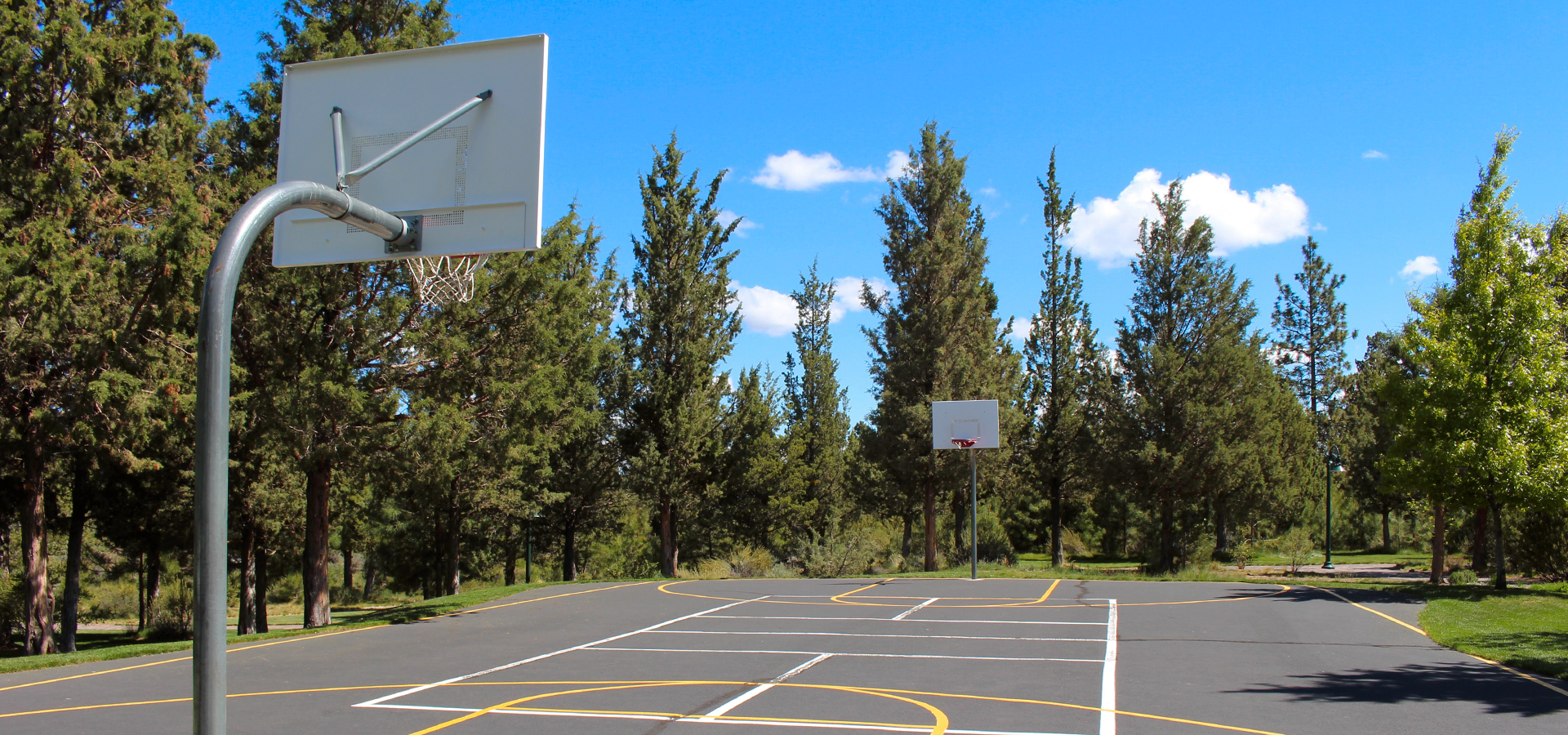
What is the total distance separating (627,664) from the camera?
11.8m

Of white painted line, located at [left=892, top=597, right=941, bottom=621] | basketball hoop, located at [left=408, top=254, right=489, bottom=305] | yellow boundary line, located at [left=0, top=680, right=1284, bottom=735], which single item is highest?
basketball hoop, located at [left=408, top=254, right=489, bottom=305]

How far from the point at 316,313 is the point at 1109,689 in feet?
50.7

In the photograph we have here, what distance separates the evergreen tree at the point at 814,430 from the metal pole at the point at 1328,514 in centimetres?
2034

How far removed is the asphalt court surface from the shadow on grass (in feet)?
0.13

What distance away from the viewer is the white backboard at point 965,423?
23.9 meters

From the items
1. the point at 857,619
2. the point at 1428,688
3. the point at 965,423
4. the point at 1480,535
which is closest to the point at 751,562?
the point at 965,423

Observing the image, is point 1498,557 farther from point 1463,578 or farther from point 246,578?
point 246,578

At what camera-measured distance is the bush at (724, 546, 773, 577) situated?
1167 inches

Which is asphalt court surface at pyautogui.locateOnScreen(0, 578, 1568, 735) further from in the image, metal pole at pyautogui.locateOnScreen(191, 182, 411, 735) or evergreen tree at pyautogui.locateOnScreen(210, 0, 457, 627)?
metal pole at pyautogui.locateOnScreen(191, 182, 411, 735)

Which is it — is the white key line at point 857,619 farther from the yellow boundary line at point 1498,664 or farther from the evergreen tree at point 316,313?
the evergreen tree at point 316,313

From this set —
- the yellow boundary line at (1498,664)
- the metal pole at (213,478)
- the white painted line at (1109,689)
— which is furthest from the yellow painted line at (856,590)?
the metal pole at (213,478)

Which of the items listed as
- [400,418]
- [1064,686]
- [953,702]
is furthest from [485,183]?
[400,418]

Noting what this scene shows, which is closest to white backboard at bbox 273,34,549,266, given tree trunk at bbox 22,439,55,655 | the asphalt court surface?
the asphalt court surface

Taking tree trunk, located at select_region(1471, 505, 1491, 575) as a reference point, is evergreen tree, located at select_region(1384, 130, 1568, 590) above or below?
above
